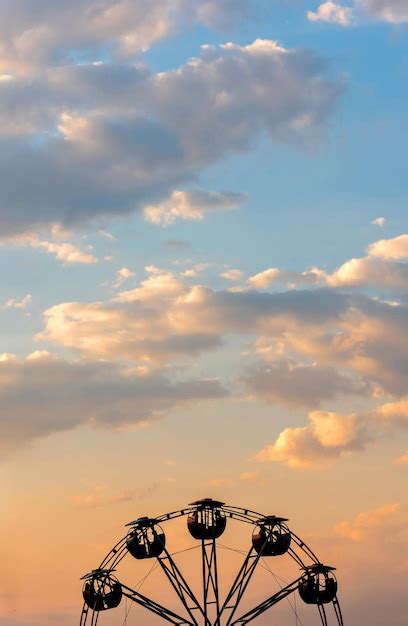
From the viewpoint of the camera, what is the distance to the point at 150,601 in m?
91.2

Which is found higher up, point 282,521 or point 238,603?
point 282,521

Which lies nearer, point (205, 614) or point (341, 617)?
point (205, 614)

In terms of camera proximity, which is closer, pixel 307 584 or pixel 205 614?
pixel 205 614

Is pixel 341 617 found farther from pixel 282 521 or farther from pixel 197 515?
pixel 197 515

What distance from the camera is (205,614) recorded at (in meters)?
91.0

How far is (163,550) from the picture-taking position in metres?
92.9

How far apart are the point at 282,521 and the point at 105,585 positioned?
53.5ft

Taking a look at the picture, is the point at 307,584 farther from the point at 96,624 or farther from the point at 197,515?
the point at 96,624

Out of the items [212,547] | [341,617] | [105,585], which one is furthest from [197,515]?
[341,617]

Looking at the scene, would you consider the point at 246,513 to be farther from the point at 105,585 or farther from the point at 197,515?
the point at 105,585

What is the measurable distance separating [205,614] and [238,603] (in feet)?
9.68

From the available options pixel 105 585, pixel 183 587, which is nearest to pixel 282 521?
pixel 183 587

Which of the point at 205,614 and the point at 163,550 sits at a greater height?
the point at 163,550

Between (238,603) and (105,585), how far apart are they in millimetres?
11457
